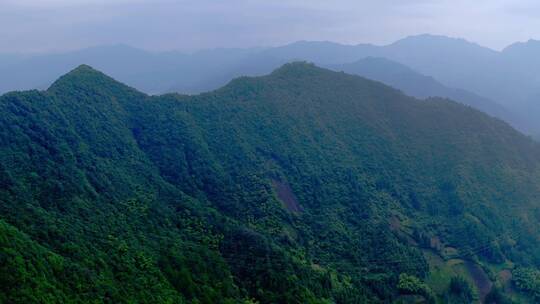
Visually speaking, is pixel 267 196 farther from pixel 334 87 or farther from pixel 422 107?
pixel 422 107

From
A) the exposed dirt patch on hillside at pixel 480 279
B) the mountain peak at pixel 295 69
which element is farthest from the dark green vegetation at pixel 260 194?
the mountain peak at pixel 295 69

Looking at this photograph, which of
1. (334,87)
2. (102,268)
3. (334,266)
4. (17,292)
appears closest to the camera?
(17,292)

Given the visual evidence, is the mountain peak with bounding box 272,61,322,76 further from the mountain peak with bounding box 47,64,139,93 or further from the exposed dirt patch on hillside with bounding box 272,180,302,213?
the mountain peak with bounding box 47,64,139,93

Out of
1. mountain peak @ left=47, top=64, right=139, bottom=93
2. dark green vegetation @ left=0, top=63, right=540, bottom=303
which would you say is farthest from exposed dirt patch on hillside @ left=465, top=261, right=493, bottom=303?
mountain peak @ left=47, top=64, right=139, bottom=93

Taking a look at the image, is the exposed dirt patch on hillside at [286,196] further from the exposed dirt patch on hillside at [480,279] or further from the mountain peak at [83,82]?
the mountain peak at [83,82]

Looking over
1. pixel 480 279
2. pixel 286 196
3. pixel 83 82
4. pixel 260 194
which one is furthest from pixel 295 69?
pixel 480 279

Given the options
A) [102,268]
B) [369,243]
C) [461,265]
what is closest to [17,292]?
[102,268]
